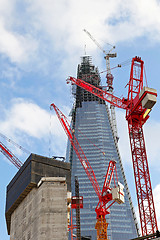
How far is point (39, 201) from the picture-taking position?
237 ft

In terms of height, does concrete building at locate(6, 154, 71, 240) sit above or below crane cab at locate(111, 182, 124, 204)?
below

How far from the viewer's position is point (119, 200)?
97.0m

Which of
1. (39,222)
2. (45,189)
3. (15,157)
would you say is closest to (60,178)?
(45,189)

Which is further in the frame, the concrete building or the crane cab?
the crane cab

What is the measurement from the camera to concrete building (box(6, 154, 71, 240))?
68688 mm

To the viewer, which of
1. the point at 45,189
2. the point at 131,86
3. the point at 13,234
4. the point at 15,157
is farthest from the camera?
the point at 15,157

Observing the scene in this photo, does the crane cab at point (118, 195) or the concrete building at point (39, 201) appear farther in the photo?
the crane cab at point (118, 195)

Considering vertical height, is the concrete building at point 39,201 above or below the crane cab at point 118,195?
below

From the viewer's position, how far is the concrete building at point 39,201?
68.7 metres

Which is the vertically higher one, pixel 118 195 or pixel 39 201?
pixel 118 195

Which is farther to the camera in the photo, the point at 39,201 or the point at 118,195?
the point at 118,195

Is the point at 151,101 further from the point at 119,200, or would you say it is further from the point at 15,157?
the point at 15,157

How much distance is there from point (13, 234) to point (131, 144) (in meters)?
37.8

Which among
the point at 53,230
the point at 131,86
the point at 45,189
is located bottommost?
the point at 53,230
